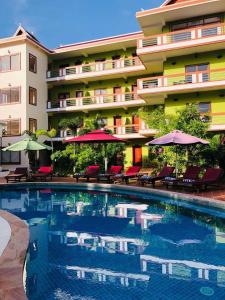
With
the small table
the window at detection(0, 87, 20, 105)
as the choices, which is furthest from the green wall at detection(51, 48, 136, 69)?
the small table

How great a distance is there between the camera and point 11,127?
2861cm

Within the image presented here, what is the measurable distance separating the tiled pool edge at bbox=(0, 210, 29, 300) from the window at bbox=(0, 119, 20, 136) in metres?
21.2

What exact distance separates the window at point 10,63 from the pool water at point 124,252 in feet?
61.5

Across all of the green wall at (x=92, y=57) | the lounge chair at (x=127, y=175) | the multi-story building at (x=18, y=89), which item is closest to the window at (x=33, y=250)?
the lounge chair at (x=127, y=175)

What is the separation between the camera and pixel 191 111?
1947 centimetres

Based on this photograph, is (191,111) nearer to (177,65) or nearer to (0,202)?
(177,65)

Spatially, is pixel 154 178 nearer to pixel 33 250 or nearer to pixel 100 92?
pixel 33 250

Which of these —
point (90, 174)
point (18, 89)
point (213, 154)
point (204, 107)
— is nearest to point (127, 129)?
point (204, 107)

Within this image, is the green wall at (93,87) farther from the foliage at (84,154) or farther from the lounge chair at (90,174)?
the lounge chair at (90,174)

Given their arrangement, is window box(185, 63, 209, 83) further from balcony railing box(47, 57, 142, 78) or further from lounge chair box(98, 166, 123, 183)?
lounge chair box(98, 166, 123, 183)

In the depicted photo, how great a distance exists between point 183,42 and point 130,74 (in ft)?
24.0

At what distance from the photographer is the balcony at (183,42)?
2189 cm

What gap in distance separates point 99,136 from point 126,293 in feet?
47.6

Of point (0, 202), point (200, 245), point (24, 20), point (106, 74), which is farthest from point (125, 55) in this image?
point (200, 245)
